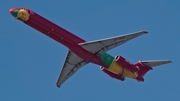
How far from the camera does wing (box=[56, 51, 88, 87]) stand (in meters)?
56.6

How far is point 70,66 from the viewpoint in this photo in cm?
5822

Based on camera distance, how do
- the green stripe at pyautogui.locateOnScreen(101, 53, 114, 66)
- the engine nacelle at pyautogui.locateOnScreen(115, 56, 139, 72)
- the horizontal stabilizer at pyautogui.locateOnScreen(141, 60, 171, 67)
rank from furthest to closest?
the horizontal stabilizer at pyautogui.locateOnScreen(141, 60, 171, 67) < the engine nacelle at pyautogui.locateOnScreen(115, 56, 139, 72) < the green stripe at pyautogui.locateOnScreen(101, 53, 114, 66)

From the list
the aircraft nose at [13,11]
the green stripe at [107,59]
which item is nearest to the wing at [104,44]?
the green stripe at [107,59]

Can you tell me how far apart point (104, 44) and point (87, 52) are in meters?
2.18

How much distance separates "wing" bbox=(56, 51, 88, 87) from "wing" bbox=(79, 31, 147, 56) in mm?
3609

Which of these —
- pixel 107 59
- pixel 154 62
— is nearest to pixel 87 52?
pixel 107 59

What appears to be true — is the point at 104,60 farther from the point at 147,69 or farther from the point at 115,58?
the point at 147,69

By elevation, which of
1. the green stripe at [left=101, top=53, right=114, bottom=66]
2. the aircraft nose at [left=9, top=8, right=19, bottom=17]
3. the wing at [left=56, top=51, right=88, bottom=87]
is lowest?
the wing at [left=56, top=51, right=88, bottom=87]

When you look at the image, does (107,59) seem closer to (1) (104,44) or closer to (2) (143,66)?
(1) (104,44)

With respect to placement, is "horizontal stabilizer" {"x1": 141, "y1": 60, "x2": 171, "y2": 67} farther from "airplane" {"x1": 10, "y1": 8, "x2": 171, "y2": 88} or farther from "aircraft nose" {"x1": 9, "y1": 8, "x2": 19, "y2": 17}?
"aircraft nose" {"x1": 9, "y1": 8, "x2": 19, "y2": 17}

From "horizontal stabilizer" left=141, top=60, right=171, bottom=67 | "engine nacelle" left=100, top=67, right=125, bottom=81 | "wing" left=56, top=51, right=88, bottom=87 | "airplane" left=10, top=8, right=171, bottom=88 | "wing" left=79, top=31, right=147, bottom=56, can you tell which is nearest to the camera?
"airplane" left=10, top=8, right=171, bottom=88

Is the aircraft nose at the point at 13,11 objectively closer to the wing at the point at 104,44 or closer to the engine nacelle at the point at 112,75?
the wing at the point at 104,44

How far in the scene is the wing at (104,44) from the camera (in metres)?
51.7

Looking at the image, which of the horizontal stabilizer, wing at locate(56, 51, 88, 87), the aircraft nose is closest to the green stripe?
wing at locate(56, 51, 88, 87)
